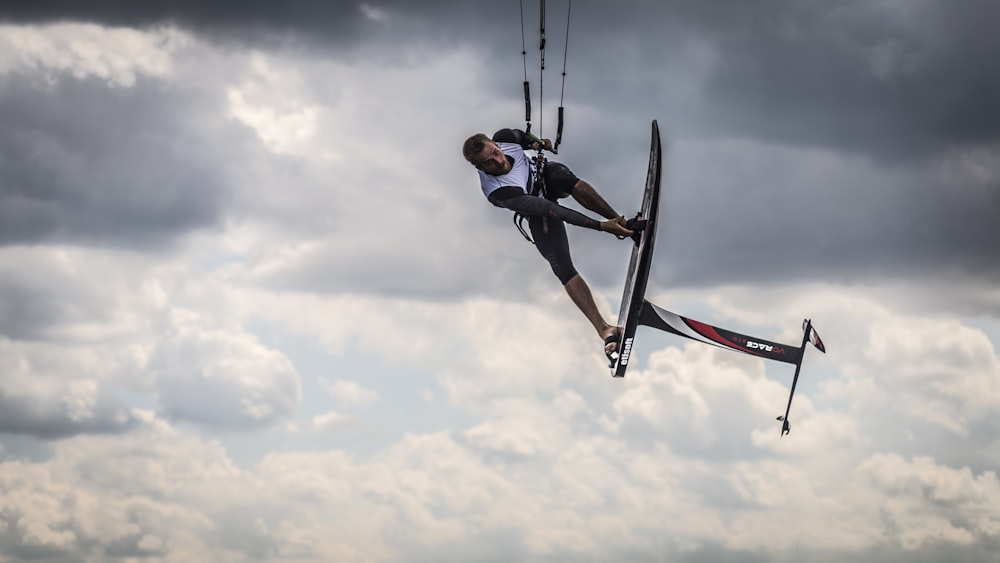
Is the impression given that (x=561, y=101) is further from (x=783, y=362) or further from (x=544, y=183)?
(x=783, y=362)

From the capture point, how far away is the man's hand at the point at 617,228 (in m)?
18.2

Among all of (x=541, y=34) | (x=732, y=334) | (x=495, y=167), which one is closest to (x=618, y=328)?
(x=732, y=334)

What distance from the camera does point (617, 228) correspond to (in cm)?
1831

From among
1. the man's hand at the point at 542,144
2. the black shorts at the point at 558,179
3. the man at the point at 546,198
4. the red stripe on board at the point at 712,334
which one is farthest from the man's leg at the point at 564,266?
the red stripe on board at the point at 712,334

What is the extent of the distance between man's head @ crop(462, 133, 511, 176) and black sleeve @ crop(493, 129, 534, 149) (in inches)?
31.9

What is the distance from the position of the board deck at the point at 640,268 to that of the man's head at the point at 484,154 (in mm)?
2657

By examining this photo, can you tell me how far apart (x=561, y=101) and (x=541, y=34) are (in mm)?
1186

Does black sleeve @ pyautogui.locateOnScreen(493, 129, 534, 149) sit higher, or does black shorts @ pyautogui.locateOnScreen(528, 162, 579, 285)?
black sleeve @ pyautogui.locateOnScreen(493, 129, 534, 149)

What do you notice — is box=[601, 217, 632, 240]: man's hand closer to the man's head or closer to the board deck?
the board deck

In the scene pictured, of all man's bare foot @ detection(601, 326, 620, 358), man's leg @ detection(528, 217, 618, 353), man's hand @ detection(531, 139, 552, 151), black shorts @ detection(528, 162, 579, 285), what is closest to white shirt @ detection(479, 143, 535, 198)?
man's hand @ detection(531, 139, 552, 151)

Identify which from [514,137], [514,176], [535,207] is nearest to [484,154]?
[514,176]

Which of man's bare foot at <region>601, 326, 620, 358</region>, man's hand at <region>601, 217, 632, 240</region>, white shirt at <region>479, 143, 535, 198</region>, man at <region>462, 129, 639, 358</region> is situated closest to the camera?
man's hand at <region>601, 217, 632, 240</region>

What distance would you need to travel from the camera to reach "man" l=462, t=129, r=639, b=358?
18.5 m

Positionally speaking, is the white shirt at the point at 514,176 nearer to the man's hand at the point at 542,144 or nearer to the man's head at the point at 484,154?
the man's head at the point at 484,154
